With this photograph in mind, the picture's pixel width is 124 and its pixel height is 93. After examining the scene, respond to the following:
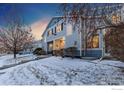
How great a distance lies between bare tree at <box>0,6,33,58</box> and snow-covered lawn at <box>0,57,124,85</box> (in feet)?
0.88

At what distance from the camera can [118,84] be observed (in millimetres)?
3793

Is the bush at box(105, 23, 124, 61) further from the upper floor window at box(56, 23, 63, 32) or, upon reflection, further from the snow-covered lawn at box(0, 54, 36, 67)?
the snow-covered lawn at box(0, 54, 36, 67)

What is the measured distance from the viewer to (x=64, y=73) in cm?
390

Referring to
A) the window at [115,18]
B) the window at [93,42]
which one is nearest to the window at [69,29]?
the window at [93,42]

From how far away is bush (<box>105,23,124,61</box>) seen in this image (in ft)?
12.5

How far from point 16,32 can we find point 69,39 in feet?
2.10

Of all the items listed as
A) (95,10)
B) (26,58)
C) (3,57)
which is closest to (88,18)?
(95,10)

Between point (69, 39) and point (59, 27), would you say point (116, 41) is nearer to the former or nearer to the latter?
point (69, 39)

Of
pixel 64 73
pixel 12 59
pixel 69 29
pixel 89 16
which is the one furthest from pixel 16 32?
pixel 89 16

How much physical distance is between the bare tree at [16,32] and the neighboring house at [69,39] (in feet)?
0.71

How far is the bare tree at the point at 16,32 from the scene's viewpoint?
12.9 feet

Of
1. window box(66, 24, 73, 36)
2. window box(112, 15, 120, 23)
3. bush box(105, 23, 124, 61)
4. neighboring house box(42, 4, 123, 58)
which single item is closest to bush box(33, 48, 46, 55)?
neighboring house box(42, 4, 123, 58)

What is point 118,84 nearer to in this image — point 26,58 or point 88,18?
point 88,18

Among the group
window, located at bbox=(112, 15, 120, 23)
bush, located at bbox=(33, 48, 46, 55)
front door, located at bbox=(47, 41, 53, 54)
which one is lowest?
bush, located at bbox=(33, 48, 46, 55)
